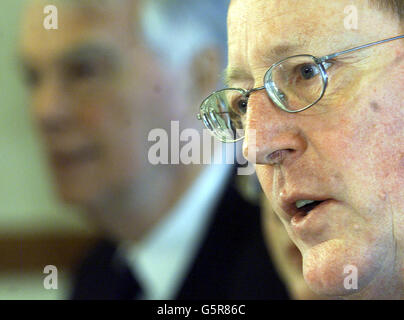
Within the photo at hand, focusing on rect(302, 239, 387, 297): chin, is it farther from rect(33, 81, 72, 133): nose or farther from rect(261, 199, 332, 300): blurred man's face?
rect(33, 81, 72, 133): nose

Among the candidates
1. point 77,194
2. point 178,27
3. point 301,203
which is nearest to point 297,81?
point 301,203

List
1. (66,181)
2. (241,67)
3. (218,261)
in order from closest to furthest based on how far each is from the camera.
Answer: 1. (241,67)
2. (218,261)
3. (66,181)

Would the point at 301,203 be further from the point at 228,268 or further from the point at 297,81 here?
the point at 228,268

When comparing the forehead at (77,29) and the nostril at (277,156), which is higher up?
the forehead at (77,29)

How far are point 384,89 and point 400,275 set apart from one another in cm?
23

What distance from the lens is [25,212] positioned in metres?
2.20

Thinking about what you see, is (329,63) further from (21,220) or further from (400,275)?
(21,220)

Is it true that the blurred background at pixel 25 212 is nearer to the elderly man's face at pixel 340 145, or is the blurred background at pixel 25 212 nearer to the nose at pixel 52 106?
the nose at pixel 52 106

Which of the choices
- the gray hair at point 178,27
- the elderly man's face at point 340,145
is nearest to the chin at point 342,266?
the elderly man's face at point 340,145

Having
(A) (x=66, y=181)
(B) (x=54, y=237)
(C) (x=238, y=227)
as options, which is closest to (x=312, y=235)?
(C) (x=238, y=227)

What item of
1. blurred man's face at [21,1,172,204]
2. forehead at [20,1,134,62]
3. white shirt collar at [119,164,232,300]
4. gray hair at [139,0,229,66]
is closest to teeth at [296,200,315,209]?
gray hair at [139,0,229,66]

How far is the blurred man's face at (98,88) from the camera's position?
1.75 meters

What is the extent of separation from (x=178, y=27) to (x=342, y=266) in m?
0.90
